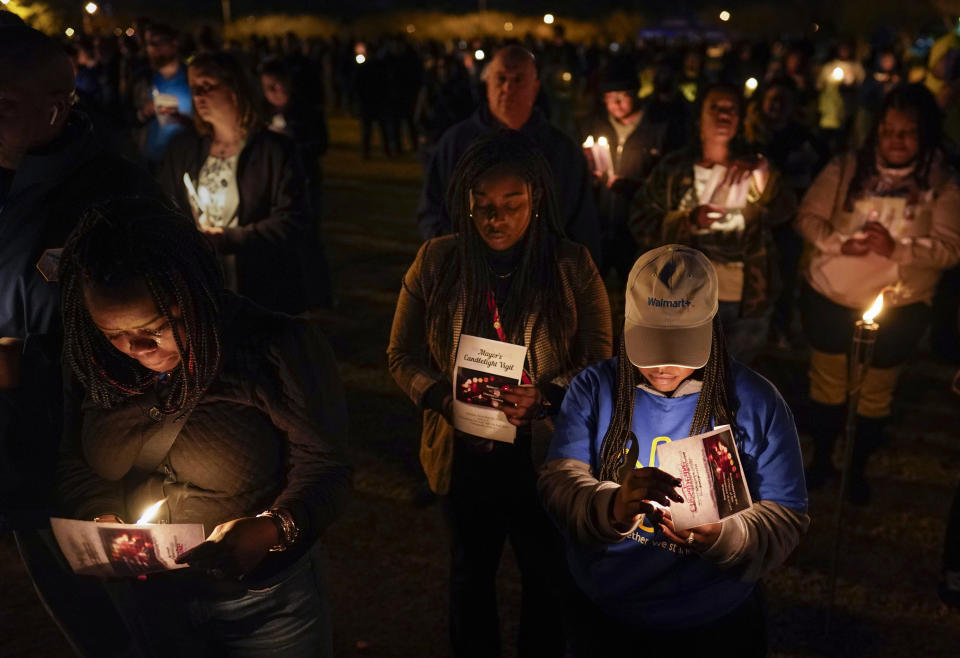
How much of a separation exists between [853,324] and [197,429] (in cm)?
332

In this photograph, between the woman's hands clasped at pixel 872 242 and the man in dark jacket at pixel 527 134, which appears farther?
the man in dark jacket at pixel 527 134

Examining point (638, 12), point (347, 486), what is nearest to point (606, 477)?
point (347, 486)

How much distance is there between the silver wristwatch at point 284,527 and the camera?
1940mm

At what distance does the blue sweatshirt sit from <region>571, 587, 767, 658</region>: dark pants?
25 millimetres

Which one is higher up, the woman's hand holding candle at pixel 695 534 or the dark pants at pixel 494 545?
the woman's hand holding candle at pixel 695 534

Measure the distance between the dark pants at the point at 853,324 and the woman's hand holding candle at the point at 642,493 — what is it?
8.26ft

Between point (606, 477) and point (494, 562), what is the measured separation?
811 mm

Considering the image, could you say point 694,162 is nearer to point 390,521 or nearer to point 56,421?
point 390,521

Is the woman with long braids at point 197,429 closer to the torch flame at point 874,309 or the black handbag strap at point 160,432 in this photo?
the black handbag strap at point 160,432

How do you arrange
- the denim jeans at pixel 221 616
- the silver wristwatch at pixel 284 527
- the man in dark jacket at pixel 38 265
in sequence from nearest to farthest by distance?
the silver wristwatch at pixel 284 527 → the denim jeans at pixel 221 616 → the man in dark jacket at pixel 38 265

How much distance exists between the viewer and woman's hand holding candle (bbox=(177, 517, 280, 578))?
6.00 feet

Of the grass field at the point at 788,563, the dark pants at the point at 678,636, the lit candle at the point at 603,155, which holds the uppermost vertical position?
the lit candle at the point at 603,155

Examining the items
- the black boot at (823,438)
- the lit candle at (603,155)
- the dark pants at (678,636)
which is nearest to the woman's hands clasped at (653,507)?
the dark pants at (678,636)

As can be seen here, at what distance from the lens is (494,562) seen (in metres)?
2.88
